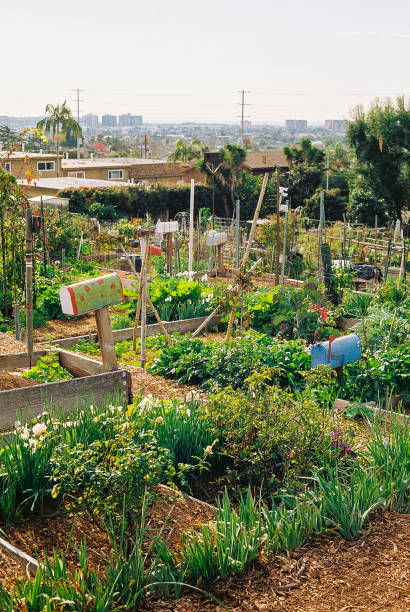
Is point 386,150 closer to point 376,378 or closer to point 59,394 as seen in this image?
point 376,378

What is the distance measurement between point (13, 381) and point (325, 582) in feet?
13.3

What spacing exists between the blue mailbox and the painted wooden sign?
6.19 ft

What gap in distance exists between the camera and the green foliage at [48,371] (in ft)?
21.7

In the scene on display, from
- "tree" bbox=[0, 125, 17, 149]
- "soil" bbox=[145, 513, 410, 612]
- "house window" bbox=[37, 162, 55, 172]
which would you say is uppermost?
"tree" bbox=[0, 125, 17, 149]

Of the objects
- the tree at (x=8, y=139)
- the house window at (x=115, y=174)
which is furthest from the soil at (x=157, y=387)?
the house window at (x=115, y=174)

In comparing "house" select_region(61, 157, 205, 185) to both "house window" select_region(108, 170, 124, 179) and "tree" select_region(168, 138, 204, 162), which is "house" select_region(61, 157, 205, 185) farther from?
"tree" select_region(168, 138, 204, 162)

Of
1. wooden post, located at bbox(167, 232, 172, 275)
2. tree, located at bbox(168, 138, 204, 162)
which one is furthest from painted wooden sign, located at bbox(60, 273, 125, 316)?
tree, located at bbox(168, 138, 204, 162)

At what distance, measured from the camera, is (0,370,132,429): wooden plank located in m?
5.48

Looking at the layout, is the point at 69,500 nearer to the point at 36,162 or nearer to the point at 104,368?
the point at 104,368

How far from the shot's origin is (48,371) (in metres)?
6.83

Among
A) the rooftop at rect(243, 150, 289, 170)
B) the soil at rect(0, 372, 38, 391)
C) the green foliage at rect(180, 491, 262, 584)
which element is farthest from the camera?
the rooftop at rect(243, 150, 289, 170)

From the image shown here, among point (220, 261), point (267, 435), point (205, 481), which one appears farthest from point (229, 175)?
point (267, 435)

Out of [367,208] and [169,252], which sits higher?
[367,208]

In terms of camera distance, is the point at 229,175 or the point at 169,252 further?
the point at 229,175
